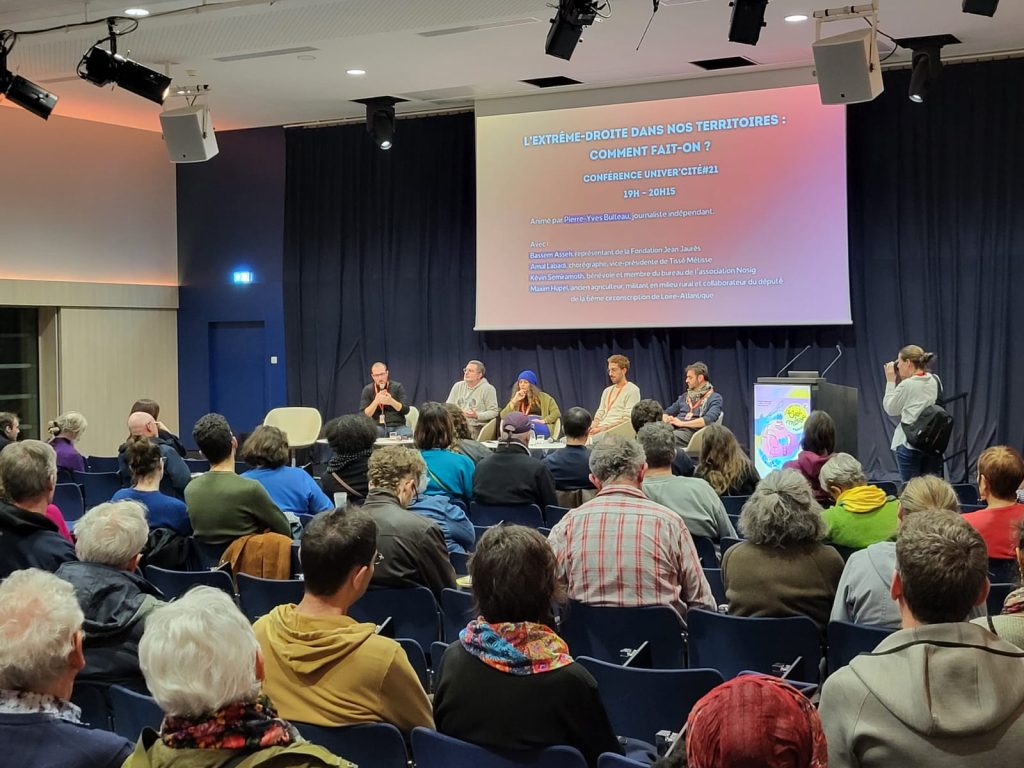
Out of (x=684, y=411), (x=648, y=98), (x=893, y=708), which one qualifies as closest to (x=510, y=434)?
(x=684, y=411)

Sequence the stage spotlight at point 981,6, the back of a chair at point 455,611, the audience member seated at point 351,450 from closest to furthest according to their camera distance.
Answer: the back of a chair at point 455,611
the audience member seated at point 351,450
the stage spotlight at point 981,6

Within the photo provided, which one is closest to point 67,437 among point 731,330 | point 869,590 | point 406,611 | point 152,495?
point 152,495

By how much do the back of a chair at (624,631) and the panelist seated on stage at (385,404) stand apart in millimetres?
6404

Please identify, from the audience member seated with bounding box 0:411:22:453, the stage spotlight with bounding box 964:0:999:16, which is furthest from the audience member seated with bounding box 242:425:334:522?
the stage spotlight with bounding box 964:0:999:16

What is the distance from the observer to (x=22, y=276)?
1169 cm

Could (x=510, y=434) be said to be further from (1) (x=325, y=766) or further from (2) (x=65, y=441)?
(1) (x=325, y=766)

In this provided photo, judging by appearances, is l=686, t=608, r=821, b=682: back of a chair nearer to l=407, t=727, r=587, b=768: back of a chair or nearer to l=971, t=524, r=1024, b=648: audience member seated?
l=971, t=524, r=1024, b=648: audience member seated

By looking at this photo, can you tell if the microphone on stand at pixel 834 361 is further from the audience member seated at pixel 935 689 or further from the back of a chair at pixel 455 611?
the audience member seated at pixel 935 689

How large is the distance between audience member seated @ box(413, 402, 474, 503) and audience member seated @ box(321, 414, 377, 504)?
0.38 m

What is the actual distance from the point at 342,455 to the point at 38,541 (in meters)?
1.99

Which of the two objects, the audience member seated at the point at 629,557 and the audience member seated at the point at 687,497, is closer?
the audience member seated at the point at 629,557

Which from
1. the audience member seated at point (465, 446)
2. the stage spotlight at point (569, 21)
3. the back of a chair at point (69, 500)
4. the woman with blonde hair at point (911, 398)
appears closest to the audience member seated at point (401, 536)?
the audience member seated at point (465, 446)

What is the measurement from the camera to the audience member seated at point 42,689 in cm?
208

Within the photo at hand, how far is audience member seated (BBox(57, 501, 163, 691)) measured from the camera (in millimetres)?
3104
